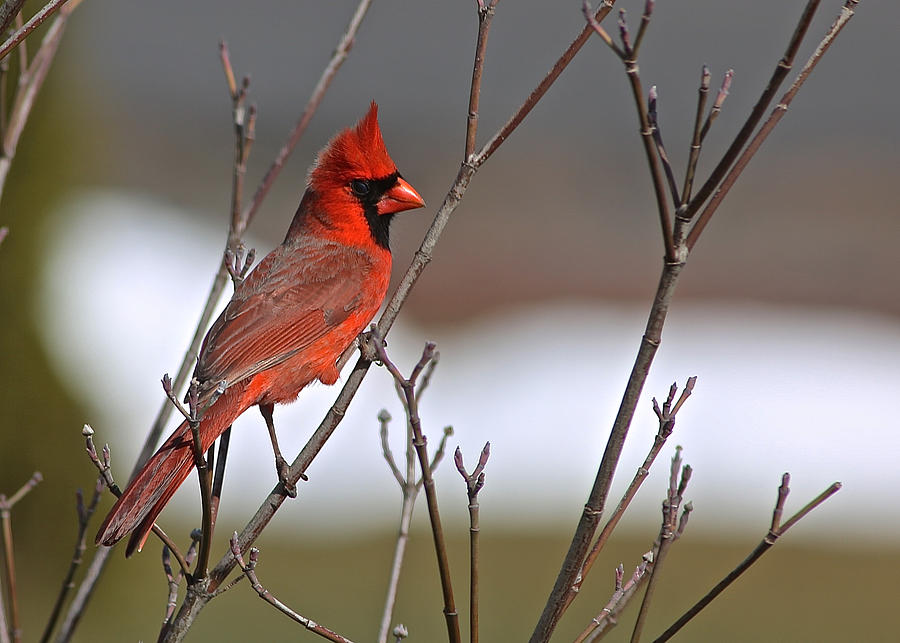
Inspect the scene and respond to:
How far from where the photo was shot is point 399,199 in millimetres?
2834

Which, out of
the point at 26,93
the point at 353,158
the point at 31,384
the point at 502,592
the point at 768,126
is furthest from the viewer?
the point at 502,592

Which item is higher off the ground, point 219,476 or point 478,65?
point 478,65

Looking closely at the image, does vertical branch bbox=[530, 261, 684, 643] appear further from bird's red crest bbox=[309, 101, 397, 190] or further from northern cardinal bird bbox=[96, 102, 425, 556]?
bird's red crest bbox=[309, 101, 397, 190]

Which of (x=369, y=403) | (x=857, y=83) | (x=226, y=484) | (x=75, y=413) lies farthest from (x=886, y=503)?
(x=857, y=83)

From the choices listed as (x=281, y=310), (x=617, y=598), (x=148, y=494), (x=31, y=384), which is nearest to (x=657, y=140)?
(x=617, y=598)

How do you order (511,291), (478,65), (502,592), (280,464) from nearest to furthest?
1. (478,65)
2. (280,464)
3. (502,592)
4. (511,291)

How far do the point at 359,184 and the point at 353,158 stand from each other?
88mm

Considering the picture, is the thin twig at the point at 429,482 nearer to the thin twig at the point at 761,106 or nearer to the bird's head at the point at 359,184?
the thin twig at the point at 761,106

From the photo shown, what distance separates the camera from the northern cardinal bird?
2.39m

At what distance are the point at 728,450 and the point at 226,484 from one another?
321 cm

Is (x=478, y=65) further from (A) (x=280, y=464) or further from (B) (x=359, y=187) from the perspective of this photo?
(B) (x=359, y=187)

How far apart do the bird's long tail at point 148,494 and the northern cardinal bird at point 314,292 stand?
0.53ft

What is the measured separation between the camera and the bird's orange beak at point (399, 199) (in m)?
2.80

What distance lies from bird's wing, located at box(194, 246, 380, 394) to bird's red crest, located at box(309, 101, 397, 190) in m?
0.19
